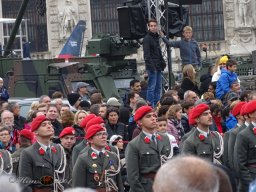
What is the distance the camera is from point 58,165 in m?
10.9

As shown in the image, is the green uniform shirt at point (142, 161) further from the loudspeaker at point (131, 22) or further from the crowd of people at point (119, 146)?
the loudspeaker at point (131, 22)

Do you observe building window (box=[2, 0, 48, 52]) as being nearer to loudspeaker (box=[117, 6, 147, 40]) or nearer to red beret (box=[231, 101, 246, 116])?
loudspeaker (box=[117, 6, 147, 40])

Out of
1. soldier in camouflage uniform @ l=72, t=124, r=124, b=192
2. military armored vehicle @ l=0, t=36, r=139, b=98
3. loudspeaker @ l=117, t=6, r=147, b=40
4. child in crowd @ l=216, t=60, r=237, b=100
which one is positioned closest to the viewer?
soldier in camouflage uniform @ l=72, t=124, r=124, b=192

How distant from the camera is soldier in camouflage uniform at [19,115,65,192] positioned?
1067 centimetres

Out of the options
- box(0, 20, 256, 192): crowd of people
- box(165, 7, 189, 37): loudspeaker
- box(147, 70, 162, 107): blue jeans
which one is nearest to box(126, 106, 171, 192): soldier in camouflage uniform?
box(0, 20, 256, 192): crowd of people

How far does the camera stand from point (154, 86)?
17.4 meters

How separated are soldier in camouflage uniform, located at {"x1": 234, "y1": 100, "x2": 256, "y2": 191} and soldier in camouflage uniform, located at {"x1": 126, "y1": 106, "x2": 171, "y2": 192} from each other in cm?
84

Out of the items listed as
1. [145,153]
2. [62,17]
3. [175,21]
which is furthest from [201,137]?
[62,17]

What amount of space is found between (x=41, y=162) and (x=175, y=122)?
2.86 meters

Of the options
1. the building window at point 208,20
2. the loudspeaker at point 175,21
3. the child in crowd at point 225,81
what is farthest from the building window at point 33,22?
the child in crowd at point 225,81

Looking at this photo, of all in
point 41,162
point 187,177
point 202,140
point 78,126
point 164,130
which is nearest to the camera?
point 187,177

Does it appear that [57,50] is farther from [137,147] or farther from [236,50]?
[137,147]

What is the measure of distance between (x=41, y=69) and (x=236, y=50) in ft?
Answer: 64.1

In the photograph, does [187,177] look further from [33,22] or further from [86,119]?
[33,22]
